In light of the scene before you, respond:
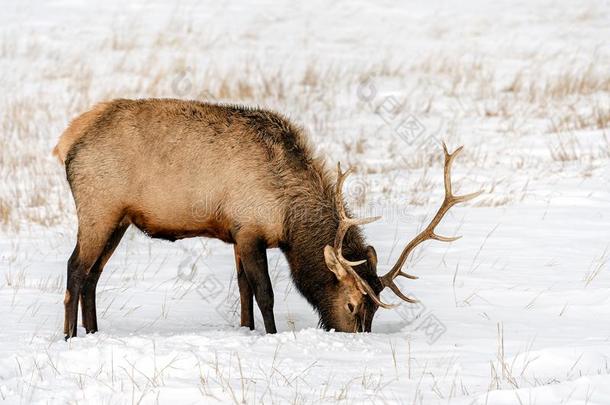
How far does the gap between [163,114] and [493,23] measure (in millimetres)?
13796

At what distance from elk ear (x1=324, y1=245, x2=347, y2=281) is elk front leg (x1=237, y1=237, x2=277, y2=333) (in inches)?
18.4

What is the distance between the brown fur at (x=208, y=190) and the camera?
6.44m

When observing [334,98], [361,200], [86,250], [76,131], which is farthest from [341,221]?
[334,98]

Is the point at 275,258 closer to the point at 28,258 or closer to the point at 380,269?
the point at 380,269

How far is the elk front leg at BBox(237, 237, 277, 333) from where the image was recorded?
21.2 feet

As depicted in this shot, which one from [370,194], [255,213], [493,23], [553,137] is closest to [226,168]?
[255,213]

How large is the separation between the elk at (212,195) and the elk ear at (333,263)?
0.17 feet

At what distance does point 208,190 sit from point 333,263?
3.28 feet

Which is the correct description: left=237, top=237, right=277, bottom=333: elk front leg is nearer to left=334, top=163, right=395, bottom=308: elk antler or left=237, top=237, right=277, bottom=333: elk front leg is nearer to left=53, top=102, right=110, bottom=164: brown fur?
left=334, top=163, right=395, bottom=308: elk antler

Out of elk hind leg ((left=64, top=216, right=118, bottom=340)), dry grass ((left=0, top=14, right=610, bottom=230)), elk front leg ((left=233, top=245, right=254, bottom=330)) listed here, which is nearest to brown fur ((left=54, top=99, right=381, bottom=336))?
elk hind leg ((left=64, top=216, right=118, bottom=340))

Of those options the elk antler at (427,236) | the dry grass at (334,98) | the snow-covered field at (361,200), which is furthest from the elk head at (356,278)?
the dry grass at (334,98)

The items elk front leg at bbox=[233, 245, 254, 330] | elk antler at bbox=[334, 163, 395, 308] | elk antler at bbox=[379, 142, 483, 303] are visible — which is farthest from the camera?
elk front leg at bbox=[233, 245, 254, 330]

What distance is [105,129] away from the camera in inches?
258

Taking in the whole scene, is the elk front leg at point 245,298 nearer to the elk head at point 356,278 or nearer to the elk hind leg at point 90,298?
the elk head at point 356,278
